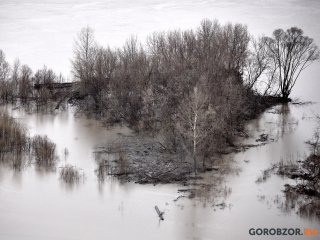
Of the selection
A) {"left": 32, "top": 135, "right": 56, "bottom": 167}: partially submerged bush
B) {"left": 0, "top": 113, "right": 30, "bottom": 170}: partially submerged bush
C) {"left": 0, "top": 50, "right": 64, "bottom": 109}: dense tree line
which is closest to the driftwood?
{"left": 32, "top": 135, "right": 56, "bottom": 167}: partially submerged bush

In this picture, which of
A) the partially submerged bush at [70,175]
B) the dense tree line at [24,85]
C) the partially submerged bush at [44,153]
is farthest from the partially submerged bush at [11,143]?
the dense tree line at [24,85]

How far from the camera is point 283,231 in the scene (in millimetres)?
12562

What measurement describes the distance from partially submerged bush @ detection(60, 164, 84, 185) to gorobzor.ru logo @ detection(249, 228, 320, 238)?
26.7ft

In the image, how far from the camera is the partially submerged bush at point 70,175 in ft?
54.4

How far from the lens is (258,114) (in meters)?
31.8

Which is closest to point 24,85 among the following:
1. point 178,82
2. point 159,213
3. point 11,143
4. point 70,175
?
point 11,143

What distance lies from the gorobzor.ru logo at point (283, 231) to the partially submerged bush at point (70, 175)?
814cm

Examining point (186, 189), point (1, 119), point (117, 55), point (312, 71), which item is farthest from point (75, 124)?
point (312, 71)

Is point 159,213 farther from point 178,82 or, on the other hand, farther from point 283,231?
point 178,82

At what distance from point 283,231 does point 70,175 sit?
9.45m

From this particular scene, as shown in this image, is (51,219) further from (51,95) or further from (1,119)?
(51,95)

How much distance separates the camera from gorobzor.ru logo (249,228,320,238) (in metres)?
12.4

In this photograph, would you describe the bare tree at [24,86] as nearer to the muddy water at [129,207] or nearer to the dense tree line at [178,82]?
the dense tree line at [178,82]

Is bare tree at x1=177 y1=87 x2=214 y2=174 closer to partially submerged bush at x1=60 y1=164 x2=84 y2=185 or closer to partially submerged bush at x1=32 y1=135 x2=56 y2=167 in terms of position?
partially submerged bush at x1=60 y1=164 x2=84 y2=185
